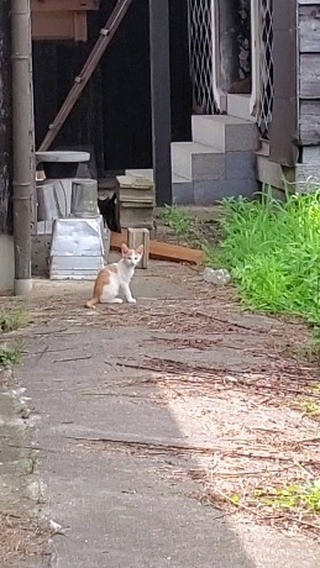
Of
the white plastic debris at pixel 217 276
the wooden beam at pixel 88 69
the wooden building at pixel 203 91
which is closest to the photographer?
the white plastic debris at pixel 217 276

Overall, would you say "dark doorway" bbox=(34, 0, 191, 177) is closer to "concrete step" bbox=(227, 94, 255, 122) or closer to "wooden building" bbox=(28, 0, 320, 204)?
"wooden building" bbox=(28, 0, 320, 204)

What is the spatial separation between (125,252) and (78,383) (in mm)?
1562

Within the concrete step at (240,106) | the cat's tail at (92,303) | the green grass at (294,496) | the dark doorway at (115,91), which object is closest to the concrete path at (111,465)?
the green grass at (294,496)

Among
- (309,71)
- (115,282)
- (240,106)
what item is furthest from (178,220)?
(115,282)

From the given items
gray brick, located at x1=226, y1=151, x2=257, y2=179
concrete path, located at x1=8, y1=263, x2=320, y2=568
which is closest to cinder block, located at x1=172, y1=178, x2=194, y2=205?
gray brick, located at x1=226, y1=151, x2=257, y2=179

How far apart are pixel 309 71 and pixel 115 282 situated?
2414 millimetres

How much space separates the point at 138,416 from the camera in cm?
364

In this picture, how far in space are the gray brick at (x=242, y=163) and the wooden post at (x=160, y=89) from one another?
2.16ft

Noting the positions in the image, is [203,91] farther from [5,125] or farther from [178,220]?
[5,125]

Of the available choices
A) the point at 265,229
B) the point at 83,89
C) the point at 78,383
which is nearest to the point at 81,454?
the point at 78,383

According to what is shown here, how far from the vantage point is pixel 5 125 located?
573 cm

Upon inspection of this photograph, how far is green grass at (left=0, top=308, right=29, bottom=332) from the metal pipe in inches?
18.3

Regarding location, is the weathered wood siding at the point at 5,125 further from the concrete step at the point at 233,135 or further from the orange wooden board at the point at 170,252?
the concrete step at the point at 233,135

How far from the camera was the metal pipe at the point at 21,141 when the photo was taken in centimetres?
559
